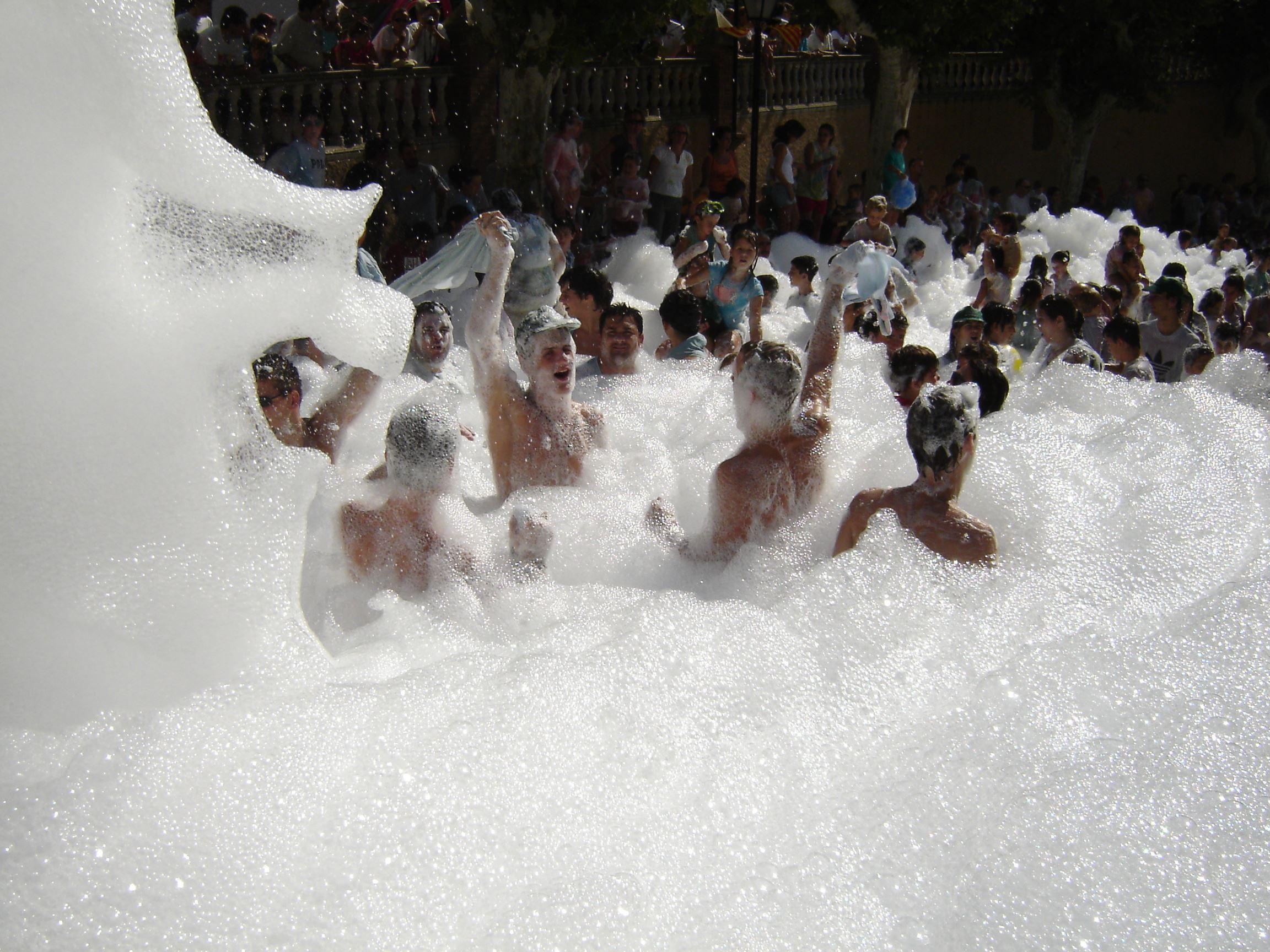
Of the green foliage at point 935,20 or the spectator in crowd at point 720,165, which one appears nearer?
the spectator in crowd at point 720,165

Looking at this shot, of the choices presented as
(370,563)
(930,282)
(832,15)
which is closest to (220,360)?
(370,563)

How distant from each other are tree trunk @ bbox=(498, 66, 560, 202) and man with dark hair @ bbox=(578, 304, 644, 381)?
174 inches

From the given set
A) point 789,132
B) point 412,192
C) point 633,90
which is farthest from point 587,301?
point 789,132

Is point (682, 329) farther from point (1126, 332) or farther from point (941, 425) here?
point (941, 425)

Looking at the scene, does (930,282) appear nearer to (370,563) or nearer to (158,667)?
(370,563)

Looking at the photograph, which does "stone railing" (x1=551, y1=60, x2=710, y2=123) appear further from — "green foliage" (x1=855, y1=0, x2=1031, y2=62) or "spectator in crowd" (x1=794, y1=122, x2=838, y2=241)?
"green foliage" (x1=855, y1=0, x2=1031, y2=62)

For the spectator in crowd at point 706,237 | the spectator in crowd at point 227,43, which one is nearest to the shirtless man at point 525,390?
the spectator in crowd at point 706,237

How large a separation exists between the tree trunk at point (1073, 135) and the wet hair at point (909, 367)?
14086 millimetres

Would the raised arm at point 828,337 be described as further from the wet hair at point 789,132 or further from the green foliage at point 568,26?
the wet hair at point 789,132

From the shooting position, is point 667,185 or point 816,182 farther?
point 816,182

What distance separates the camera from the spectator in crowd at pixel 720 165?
11.4 metres

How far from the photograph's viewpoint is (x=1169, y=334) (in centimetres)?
661

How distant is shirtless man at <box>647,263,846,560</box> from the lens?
3541mm

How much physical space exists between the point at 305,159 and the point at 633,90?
4905 millimetres
